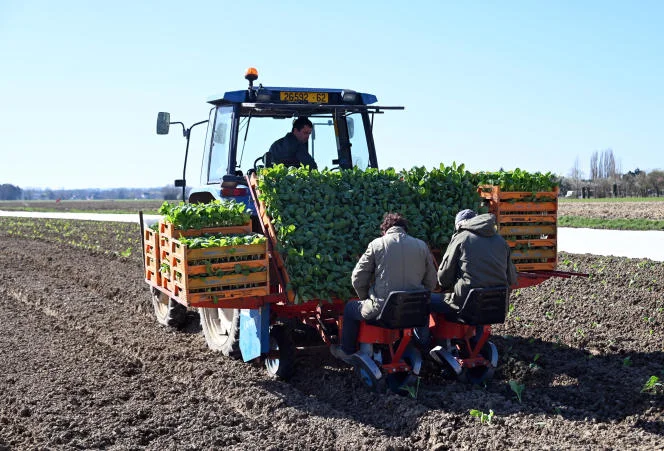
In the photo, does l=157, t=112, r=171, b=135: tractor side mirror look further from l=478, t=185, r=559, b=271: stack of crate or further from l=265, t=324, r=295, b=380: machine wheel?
l=478, t=185, r=559, b=271: stack of crate

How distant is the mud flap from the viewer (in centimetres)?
643

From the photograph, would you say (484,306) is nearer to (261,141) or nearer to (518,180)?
(518,180)

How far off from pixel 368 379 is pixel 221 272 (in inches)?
59.4

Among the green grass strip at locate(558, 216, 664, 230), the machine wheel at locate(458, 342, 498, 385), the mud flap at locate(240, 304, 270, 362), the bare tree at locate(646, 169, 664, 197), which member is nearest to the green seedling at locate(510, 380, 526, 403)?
the machine wheel at locate(458, 342, 498, 385)

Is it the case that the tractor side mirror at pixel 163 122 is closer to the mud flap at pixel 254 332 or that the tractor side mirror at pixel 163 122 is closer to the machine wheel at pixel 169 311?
the machine wheel at pixel 169 311

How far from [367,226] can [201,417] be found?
7.32ft

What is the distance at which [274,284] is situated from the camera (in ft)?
21.8

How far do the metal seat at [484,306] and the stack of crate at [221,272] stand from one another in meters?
1.69

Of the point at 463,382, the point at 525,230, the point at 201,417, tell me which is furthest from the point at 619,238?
the point at 201,417

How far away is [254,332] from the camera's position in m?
6.60

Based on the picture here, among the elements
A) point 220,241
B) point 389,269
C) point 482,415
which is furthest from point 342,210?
point 482,415

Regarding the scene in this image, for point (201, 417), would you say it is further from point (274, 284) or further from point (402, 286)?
point (402, 286)

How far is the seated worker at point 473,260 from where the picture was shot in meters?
6.18

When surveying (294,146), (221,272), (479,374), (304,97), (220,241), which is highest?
(304,97)
